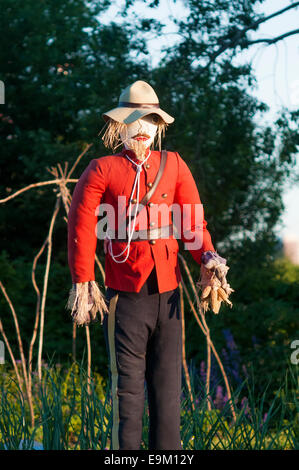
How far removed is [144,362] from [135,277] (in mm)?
433

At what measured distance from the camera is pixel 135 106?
125 inches

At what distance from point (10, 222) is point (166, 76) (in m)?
5.12

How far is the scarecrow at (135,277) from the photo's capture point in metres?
3.04

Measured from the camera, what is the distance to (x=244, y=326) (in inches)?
289

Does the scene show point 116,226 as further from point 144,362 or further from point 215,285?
point 144,362

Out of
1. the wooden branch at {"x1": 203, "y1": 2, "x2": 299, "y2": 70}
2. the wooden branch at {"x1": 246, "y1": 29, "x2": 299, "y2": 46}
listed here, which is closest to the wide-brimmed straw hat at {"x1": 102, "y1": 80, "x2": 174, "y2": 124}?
the wooden branch at {"x1": 203, "y1": 2, "x2": 299, "y2": 70}

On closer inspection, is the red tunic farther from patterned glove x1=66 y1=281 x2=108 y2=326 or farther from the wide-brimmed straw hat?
the wide-brimmed straw hat

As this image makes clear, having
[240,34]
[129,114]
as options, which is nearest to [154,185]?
[129,114]

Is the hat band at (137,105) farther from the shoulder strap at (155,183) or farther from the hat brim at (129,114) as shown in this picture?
the shoulder strap at (155,183)

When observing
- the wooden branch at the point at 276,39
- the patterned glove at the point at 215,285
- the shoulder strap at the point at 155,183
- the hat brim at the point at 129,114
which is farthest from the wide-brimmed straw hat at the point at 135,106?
the wooden branch at the point at 276,39

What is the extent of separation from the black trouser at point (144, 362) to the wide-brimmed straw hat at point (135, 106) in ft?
2.69
